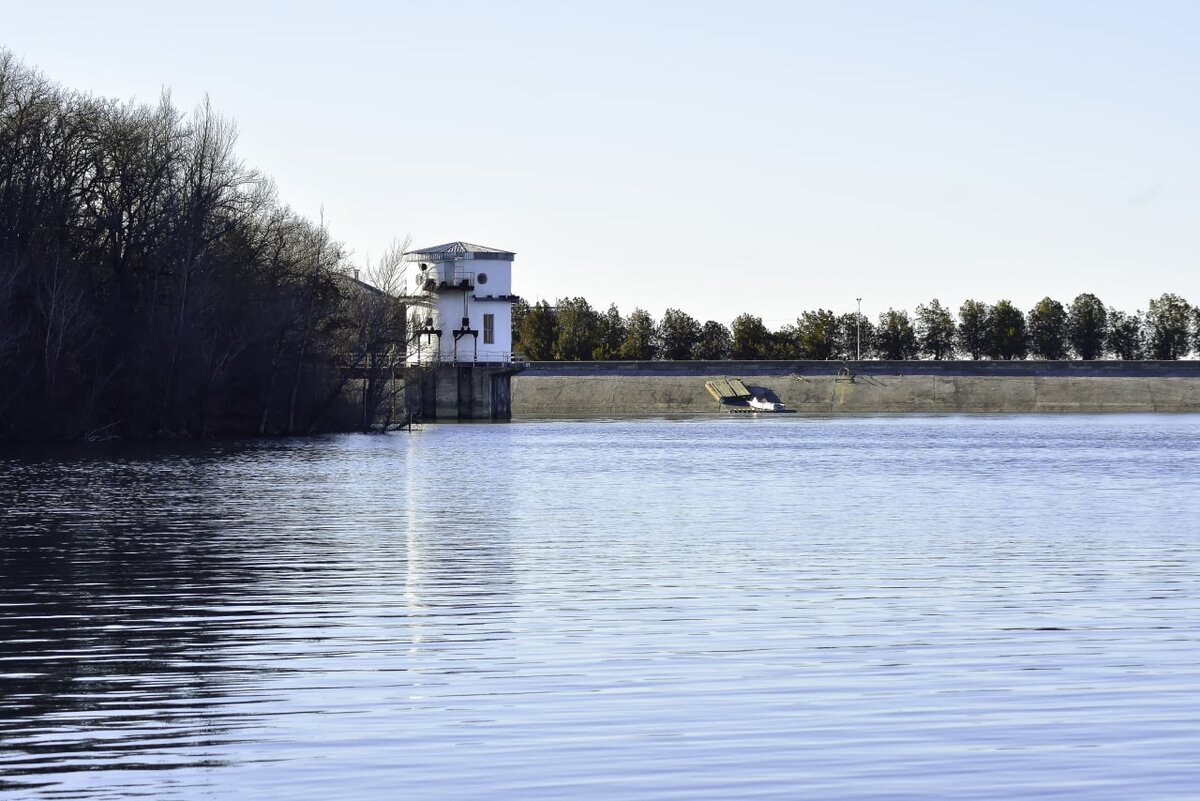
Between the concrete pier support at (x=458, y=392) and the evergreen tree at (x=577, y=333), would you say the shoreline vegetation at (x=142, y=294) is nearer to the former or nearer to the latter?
the concrete pier support at (x=458, y=392)

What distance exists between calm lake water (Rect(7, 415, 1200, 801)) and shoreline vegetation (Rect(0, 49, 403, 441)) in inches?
1160

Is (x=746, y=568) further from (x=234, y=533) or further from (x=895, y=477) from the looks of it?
(x=895, y=477)

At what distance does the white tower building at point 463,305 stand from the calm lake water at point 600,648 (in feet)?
257

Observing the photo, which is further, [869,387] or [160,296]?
[869,387]

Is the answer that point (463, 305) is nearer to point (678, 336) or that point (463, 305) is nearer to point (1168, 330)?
point (678, 336)

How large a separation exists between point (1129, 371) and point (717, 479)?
10119 centimetres

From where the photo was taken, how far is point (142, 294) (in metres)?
69.3

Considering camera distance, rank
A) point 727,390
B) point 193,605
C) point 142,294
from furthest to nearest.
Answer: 1. point 727,390
2. point 142,294
3. point 193,605

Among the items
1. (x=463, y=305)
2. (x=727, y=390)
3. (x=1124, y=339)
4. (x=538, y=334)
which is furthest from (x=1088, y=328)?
(x=463, y=305)

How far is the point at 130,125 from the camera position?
6894 centimetres

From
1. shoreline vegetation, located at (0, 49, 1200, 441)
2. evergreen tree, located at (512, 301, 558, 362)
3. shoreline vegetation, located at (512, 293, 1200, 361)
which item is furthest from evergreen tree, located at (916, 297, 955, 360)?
shoreline vegetation, located at (0, 49, 1200, 441)

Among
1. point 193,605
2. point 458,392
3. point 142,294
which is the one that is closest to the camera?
point 193,605

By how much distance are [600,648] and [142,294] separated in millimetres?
59179

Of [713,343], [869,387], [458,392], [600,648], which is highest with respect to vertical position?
[713,343]
